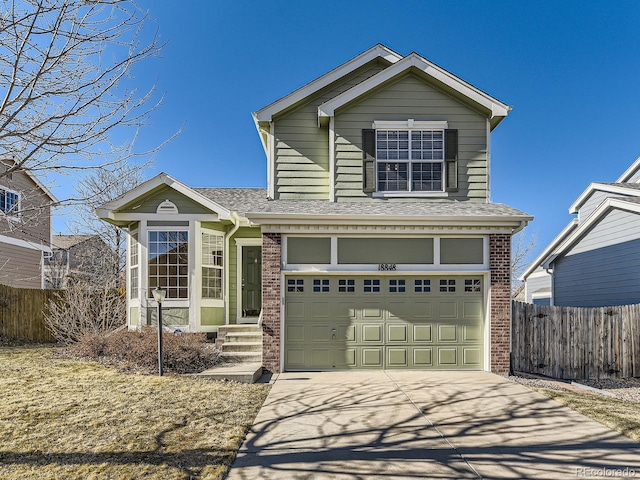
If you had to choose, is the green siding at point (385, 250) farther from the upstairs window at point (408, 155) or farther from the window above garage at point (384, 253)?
the upstairs window at point (408, 155)

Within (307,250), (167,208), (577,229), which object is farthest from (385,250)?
(577,229)

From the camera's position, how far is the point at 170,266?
10828mm

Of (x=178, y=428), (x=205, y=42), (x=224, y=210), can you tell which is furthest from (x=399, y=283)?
(x=205, y=42)

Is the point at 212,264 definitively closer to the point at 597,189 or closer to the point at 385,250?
the point at 385,250

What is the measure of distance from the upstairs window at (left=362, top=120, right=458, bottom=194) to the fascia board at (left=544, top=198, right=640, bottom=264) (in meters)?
5.69

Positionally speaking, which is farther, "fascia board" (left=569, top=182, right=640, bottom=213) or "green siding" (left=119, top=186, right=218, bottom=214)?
"fascia board" (left=569, top=182, right=640, bottom=213)

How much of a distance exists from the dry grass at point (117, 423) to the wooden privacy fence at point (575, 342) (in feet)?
20.4

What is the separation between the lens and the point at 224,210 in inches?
422

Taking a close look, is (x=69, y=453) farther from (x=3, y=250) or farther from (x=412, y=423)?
(x=3, y=250)

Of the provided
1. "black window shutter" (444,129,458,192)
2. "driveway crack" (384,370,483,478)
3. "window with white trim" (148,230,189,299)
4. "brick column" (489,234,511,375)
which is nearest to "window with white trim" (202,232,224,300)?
"window with white trim" (148,230,189,299)

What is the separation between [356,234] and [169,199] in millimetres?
5096

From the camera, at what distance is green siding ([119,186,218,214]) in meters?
10.8

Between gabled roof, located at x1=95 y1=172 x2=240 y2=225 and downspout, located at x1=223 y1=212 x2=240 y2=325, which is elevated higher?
gabled roof, located at x1=95 y1=172 x2=240 y2=225

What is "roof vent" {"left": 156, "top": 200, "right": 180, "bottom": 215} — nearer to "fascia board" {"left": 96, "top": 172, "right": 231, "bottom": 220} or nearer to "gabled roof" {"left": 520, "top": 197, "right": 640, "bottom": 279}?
"fascia board" {"left": 96, "top": 172, "right": 231, "bottom": 220}
